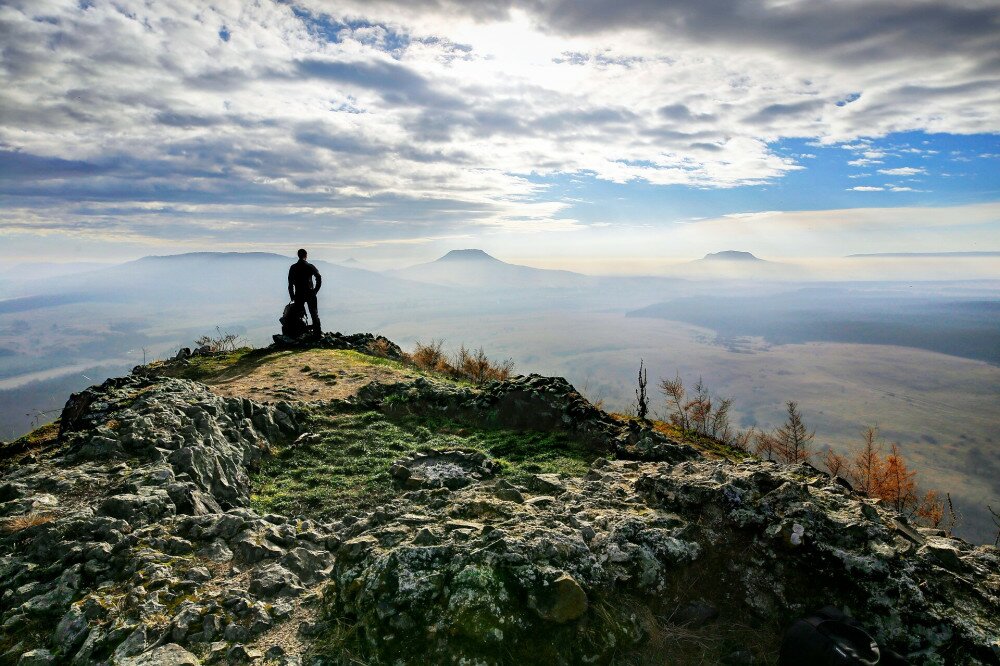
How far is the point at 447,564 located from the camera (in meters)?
4.96

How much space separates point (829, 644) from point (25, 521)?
806cm

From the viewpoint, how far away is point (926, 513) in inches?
711

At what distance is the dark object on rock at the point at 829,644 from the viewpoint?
12.7 feet

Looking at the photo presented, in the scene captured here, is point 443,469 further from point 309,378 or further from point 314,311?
point 314,311

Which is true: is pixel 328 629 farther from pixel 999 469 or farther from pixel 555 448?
pixel 999 469

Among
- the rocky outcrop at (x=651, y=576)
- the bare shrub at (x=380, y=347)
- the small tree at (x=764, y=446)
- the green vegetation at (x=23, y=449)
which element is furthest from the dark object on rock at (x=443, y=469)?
the bare shrub at (x=380, y=347)

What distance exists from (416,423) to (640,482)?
586 cm

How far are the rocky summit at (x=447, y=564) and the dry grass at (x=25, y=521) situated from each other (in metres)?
0.03

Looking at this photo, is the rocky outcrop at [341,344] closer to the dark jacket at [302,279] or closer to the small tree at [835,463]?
the dark jacket at [302,279]

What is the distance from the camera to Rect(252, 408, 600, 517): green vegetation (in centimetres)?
802

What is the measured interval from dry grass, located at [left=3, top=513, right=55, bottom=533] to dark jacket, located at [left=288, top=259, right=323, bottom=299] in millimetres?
12417

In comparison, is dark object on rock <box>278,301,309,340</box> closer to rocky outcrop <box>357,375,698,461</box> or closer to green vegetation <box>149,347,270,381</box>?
green vegetation <box>149,347,270,381</box>

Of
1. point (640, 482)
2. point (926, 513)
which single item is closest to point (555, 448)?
point (640, 482)

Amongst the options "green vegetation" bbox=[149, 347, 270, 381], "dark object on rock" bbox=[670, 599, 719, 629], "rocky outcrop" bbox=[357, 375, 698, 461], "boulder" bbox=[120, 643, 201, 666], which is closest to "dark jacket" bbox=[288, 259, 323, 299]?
"green vegetation" bbox=[149, 347, 270, 381]
